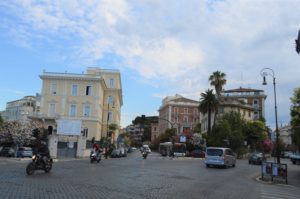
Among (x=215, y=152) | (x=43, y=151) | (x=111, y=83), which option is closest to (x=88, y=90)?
(x=111, y=83)

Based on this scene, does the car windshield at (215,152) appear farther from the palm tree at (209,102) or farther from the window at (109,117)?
the window at (109,117)

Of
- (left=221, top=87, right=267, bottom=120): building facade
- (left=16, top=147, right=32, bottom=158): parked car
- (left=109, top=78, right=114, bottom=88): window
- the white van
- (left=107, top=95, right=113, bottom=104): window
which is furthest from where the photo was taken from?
(left=221, top=87, right=267, bottom=120): building facade

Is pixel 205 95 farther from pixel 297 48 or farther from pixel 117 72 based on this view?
pixel 297 48

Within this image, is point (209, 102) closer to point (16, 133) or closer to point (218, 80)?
point (218, 80)

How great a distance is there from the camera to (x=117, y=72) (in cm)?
9119

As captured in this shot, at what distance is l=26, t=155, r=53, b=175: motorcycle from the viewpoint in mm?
18766

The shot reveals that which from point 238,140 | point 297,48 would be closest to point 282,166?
point 297,48

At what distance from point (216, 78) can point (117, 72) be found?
A: 2773 cm

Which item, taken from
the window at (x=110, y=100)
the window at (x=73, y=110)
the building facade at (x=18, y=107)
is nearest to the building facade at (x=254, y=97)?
the window at (x=110, y=100)

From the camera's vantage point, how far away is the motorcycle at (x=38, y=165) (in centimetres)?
1877

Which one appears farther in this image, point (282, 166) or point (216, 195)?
point (282, 166)

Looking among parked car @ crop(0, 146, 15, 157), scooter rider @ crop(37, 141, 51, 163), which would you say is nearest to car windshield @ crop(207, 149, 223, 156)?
scooter rider @ crop(37, 141, 51, 163)

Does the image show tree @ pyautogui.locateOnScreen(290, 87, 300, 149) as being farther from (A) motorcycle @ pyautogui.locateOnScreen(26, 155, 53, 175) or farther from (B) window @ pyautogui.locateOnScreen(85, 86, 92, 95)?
(B) window @ pyautogui.locateOnScreen(85, 86, 92, 95)

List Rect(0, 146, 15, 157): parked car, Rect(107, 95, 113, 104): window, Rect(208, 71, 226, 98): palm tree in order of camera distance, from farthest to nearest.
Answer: Rect(107, 95, 113, 104): window < Rect(208, 71, 226, 98): palm tree < Rect(0, 146, 15, 157): parked car
